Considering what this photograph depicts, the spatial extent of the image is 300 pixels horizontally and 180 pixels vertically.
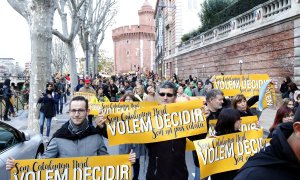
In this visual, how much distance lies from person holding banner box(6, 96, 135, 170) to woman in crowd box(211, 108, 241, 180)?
1321 mm

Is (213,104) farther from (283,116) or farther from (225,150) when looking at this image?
(283,116)

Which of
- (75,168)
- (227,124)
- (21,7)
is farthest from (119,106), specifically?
(21,7)

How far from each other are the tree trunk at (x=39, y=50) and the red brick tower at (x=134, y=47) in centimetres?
8404

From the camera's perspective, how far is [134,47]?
3834 inches

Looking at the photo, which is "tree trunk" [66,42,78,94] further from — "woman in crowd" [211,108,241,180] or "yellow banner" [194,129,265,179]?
"woman in crowd" [211,108,241,180]

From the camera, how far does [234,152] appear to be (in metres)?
4.33

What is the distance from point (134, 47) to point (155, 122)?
93867 millimetres

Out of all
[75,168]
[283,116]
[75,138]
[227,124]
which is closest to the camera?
[75,138]

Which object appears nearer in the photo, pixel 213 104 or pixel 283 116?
pixel 213 104

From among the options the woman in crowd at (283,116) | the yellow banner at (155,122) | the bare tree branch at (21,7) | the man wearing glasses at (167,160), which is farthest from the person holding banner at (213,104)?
the bare tree branch at (21,7)

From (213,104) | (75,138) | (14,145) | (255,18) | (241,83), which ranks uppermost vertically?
(255,18)

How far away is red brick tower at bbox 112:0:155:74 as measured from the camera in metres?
97.0

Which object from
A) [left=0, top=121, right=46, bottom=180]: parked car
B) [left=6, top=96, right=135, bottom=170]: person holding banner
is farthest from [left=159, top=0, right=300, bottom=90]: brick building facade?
[left=6, top=96, right=135, bottom=170]: person holding banner

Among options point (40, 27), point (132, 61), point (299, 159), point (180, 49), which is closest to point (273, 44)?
point (40, 27)
